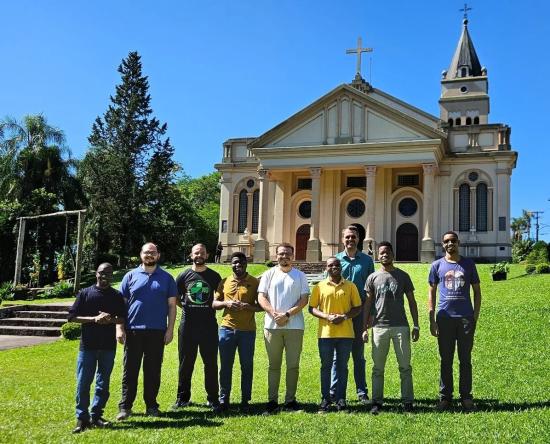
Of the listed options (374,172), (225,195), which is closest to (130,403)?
(374,172)

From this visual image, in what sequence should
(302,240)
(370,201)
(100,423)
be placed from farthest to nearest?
(302,240) → (370,201) → (100,423)

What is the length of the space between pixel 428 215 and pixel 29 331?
20620 mm

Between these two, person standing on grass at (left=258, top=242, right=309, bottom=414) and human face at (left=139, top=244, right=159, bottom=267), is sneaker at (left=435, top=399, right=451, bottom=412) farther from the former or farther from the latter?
human face at (left=139, top=244, right=159, bottom=267)

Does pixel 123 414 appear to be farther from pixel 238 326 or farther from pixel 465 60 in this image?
pixel 465 60

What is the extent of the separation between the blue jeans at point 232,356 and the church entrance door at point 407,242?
27461 millimetres

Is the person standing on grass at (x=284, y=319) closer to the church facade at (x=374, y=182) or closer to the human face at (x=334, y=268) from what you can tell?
the human face at (x=334, y=268)

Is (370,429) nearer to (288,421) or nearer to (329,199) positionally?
(288,421)

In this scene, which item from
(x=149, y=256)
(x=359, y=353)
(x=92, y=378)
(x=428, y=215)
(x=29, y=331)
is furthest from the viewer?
(x=428, y=215)

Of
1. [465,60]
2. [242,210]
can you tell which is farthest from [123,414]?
[465,60]

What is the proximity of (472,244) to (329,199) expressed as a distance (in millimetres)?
8354

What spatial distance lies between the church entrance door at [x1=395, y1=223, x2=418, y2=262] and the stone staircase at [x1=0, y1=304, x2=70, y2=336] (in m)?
20.4

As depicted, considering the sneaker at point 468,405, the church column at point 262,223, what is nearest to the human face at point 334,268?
the sneaker at point 468,405

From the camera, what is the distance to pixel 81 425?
623 cm

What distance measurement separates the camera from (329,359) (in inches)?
280
